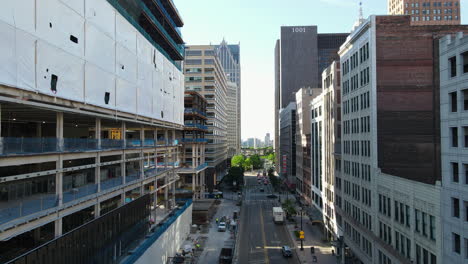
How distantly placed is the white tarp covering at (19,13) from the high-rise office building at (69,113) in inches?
2.2

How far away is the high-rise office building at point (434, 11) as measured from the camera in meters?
110

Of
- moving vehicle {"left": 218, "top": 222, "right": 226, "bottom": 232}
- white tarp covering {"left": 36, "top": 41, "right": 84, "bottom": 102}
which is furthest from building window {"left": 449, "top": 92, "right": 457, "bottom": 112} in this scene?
moving vehicle {"left": 218, "top": 222, "right": 226, "bottom": 232}

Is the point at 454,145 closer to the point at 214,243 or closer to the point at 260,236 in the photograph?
the point at 214,243

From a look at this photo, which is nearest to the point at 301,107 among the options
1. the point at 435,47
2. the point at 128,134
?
the point at 128,134

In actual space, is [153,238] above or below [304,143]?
below

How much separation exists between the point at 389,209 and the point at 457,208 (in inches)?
456

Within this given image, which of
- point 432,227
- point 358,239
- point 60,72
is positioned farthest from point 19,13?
point 358,239

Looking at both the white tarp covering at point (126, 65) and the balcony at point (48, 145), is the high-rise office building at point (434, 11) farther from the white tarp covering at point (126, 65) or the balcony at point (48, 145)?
the balcony at point (48, 145)

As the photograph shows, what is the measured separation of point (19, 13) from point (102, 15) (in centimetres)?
1102

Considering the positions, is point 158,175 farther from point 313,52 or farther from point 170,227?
point 313,52

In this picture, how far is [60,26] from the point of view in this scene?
72.4ft

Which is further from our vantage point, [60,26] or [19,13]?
[60,26]

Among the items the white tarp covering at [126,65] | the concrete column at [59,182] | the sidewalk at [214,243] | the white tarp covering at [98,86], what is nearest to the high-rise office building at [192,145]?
the sidewalk at [214,243]

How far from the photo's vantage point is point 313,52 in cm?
16350
